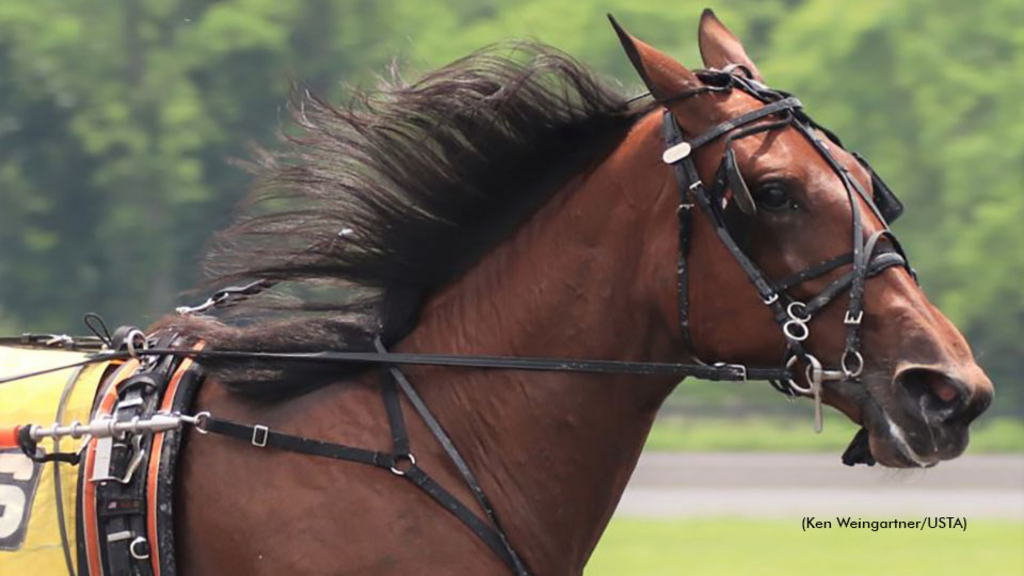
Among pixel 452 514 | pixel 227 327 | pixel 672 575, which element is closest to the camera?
pixel 452 514

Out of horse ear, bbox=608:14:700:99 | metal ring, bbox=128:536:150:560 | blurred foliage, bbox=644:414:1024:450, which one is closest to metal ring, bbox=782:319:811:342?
horse ear, bbox=608:14:700:99

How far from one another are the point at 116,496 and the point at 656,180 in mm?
1397

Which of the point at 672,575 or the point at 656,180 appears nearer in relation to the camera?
the point at 656,180

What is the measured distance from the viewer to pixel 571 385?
3.59 m

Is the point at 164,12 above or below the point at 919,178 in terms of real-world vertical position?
above

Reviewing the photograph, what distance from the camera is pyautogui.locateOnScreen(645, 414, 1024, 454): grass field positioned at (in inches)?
816

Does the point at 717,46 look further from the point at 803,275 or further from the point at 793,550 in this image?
the point at 793,550

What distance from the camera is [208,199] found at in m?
22.3

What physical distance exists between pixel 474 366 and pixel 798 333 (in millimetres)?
760

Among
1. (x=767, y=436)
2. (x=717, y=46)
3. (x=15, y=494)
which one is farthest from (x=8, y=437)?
(x=767, y=436)

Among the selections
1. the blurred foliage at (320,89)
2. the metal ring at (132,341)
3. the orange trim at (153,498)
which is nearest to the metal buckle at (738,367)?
the orange trim at (153,498)

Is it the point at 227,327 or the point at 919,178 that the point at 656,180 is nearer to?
the point at 227,327

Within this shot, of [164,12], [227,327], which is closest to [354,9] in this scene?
[164,12]

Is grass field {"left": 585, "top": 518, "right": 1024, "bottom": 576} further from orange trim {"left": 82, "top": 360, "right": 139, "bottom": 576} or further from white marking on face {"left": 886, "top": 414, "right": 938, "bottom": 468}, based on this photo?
white marking on face {"left": 886, "top": 414, "right": 938, "bottom": 468}
